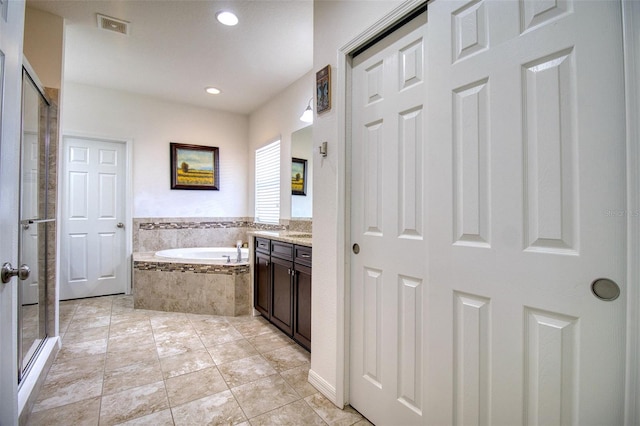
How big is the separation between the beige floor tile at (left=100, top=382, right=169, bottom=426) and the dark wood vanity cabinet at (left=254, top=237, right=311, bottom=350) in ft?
3.17

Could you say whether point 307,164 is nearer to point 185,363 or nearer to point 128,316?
point 185,363

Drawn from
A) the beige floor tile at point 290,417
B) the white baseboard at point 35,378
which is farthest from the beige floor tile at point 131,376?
the beige floor tile at point 290,417

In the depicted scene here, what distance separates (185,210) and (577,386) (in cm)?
430

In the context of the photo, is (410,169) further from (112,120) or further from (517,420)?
(112,120)

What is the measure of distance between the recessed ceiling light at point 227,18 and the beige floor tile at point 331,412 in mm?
2669

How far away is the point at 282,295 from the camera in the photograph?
104 inches

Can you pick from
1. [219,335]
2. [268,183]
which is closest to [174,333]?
[219,335]

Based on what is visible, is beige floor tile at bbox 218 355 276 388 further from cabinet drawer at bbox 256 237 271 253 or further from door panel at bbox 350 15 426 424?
cabinet drawer at bbox 256 237 271 253

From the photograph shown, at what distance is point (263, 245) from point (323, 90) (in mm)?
1609

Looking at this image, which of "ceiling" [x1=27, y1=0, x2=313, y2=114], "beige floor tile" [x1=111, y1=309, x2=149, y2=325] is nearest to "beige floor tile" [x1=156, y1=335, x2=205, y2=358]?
"beige floor tile" [x1=111, y1=309, x2=149, y2=325]

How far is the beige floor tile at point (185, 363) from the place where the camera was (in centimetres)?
205

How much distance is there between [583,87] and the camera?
34.7 inches

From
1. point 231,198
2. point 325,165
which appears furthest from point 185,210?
point 325,165

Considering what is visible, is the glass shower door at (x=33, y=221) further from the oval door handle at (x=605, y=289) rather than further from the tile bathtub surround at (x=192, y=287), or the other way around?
the oval door handle at (x=605, y=289)
